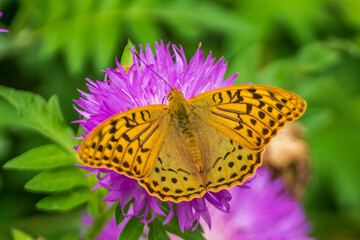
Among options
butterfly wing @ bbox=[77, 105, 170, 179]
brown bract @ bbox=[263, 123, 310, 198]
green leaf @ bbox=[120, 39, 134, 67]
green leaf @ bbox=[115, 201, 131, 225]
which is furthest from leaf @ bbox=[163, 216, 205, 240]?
brown bract @ bbox=[263, 123, 310, 198]

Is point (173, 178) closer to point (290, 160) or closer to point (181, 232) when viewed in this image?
point (181, 232)

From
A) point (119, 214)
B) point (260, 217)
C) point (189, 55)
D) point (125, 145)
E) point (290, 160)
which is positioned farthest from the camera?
point (189, 55)

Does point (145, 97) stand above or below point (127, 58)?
below

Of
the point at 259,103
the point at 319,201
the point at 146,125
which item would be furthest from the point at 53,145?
the point at 319,201

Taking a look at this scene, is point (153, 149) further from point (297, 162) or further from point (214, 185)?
point (297, 162)

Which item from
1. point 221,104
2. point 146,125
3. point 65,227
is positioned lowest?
point 65,227

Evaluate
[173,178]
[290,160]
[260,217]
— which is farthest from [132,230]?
[290,160]
